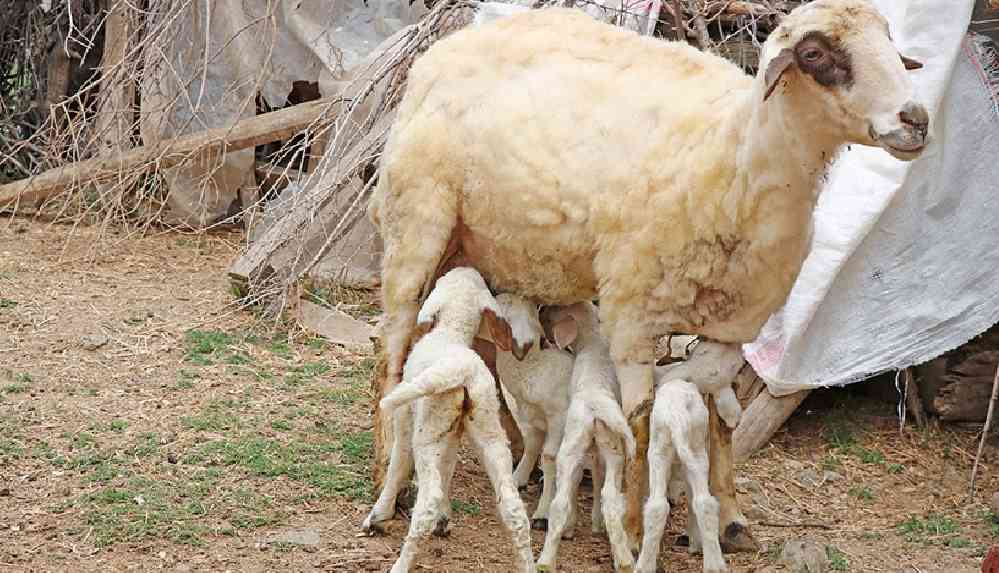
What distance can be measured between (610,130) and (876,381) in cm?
234

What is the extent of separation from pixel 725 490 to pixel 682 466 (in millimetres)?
436

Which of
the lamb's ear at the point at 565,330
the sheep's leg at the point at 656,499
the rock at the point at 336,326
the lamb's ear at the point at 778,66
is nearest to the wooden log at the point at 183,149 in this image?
the rock at the point at 336,326

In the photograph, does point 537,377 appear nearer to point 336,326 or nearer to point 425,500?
point 425,500

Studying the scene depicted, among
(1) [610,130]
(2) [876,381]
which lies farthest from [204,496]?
(2) [876,381]

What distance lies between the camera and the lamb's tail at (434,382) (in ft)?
13.9

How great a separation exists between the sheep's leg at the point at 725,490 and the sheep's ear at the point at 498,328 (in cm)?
77

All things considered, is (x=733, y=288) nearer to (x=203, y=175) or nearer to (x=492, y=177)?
(x=492, y=177)

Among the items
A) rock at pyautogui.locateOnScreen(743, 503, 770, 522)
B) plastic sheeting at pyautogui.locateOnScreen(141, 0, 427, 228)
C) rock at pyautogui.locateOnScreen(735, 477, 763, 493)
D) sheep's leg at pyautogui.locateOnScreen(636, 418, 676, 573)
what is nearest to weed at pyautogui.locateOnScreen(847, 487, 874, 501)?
rock at pyautogui.locateOnScreen(735, 477, 763, 493)

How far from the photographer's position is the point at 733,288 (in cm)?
448

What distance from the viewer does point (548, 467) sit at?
5.00 meters

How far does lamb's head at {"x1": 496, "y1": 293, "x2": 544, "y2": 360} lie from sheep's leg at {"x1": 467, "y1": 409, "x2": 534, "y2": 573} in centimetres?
51

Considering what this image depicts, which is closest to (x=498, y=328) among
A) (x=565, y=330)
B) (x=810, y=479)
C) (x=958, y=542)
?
(x=565, y=330)

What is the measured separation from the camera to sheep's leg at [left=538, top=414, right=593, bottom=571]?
4465 millimetres

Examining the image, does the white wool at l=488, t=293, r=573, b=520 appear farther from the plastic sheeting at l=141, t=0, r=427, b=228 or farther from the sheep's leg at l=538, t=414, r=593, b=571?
the plastic sheeting at l=141, t=0, r=427, b=228
